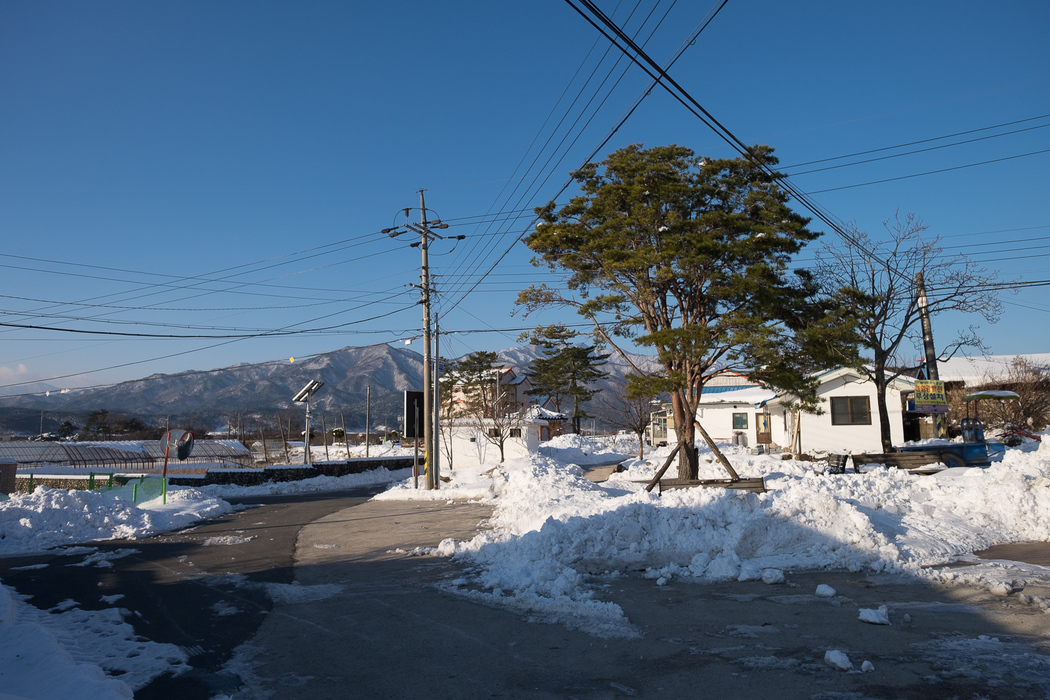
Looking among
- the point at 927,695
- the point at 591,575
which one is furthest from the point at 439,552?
the point at 927,695

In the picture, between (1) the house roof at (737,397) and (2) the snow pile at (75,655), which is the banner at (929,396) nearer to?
(1) the house roof at (737,397)

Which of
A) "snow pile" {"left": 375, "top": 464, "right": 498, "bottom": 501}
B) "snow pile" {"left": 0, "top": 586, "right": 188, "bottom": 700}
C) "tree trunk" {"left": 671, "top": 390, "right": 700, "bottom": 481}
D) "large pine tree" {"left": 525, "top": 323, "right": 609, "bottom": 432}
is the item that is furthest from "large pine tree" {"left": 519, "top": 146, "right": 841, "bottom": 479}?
"large pine tree" {"left": 525, "top": 323, "right": 609, "bottom": 432}

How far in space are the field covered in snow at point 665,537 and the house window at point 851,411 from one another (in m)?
18.4

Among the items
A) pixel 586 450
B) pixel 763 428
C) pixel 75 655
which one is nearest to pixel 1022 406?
pixel 763 428

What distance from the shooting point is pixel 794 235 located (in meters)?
17.2

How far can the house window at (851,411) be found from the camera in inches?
1328

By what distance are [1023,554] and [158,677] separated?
11764mm

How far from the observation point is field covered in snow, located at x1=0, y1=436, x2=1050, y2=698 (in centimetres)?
705

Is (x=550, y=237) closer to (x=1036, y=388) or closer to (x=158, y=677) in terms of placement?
(x=158, y=677)

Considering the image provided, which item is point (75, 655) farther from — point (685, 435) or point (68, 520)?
point (685, 435)

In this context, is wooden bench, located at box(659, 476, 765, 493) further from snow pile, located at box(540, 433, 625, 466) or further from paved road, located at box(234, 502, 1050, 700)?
snow pile, located at box(540, 433, 625, 466)

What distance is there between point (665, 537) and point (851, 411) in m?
28.0

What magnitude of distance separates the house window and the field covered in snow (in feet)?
60.4

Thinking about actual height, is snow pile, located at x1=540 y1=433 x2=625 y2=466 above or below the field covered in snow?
below
